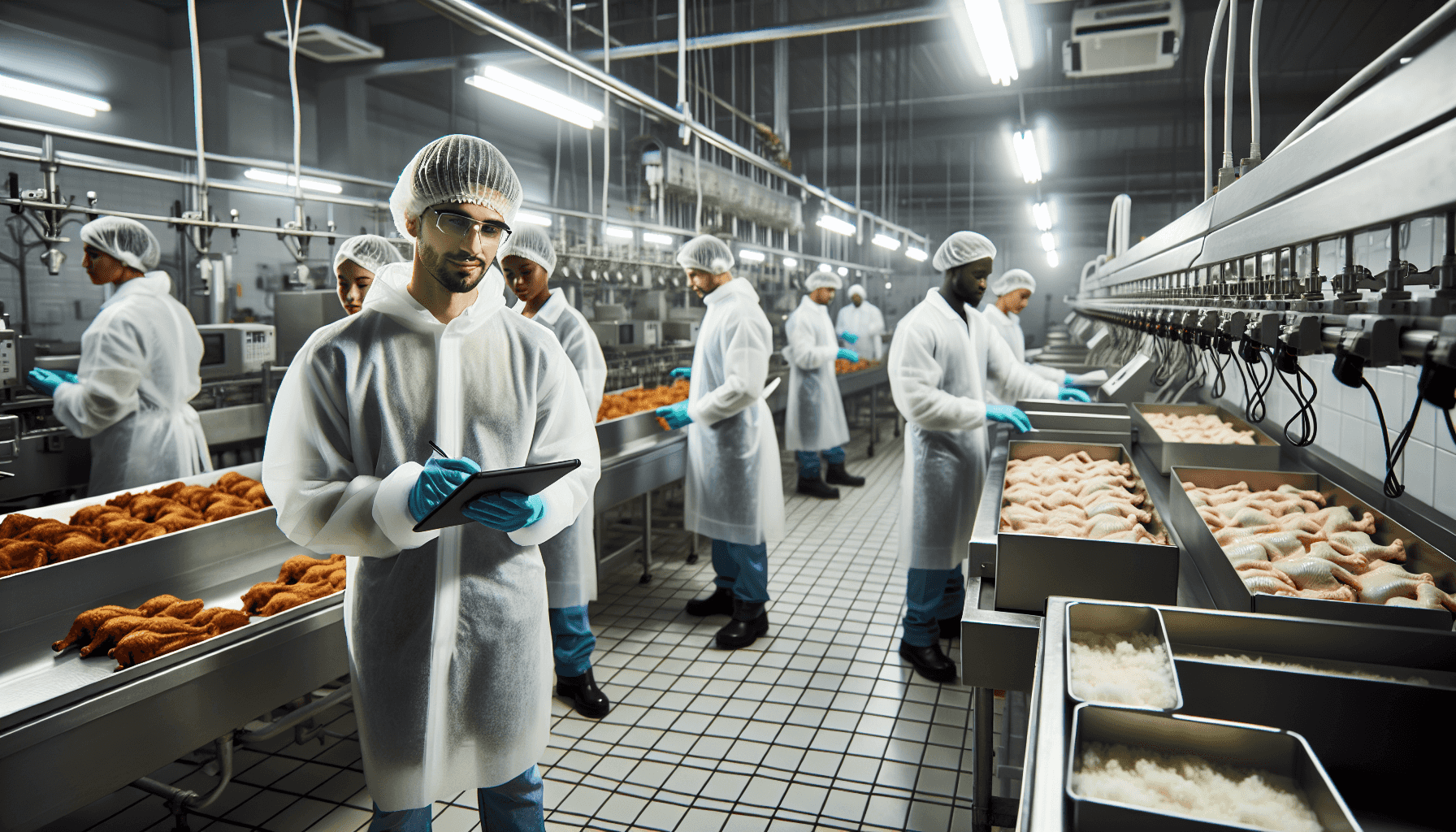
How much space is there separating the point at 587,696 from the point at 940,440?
1722 mm

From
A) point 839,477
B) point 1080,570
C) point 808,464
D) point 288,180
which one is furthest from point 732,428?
point 288,180

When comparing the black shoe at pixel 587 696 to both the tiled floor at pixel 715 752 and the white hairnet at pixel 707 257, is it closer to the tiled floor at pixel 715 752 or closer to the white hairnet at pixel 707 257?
the tiled floor at pixel 715 752

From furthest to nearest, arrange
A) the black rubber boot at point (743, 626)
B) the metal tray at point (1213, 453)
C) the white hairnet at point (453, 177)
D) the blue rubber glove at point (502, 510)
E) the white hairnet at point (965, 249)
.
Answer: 1. the black rubber boot at point (743, 626)
2. the white hairnet at point (965, 249)
3. the metal tray at point (1213, 453)
4. the white hairnet at point (453, 177)
5. the blue rubber glove at point (502, 510)

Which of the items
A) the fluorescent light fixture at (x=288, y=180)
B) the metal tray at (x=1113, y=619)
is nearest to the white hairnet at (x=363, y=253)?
the metal tray at (x=1113, y=619)

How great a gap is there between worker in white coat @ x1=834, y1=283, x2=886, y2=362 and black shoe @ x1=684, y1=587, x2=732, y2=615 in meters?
7.25

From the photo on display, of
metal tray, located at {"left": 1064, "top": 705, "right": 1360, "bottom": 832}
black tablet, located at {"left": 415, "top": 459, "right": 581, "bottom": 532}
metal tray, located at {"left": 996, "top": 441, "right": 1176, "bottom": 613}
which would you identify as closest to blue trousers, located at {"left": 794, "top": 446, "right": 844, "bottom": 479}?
metal tray, located at {"left": 996, "top": 441, "right": 1176, "bottom": 613}

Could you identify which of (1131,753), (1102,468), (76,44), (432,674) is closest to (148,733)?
(432,674)

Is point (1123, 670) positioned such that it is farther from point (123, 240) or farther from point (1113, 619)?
point (123, 240)

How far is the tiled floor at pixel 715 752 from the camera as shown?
2.49 metres

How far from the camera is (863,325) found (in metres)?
12.0

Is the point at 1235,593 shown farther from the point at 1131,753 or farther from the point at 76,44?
the point at 76,44

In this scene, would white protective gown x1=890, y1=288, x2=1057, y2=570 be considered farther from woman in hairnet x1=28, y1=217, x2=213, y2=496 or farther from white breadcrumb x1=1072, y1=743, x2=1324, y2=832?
woman in hairnet x1=28, y1=217, x2=213, y2=496

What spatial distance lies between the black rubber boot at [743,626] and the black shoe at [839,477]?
3424 millimetres

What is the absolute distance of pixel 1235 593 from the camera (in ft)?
5.52
